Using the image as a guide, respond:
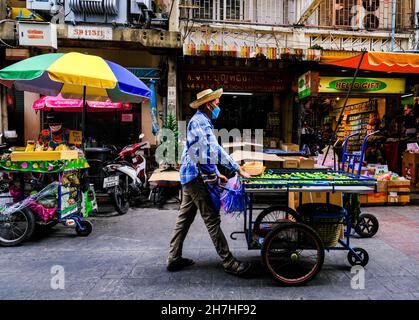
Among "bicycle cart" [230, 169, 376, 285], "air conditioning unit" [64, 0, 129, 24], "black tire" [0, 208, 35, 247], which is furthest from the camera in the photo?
"air conditioning unit" [64, 0, 129, 24]

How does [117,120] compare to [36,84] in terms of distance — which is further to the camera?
[117,120]

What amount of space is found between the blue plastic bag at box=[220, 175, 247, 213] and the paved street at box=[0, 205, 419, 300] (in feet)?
2.56

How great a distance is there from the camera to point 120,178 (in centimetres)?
755

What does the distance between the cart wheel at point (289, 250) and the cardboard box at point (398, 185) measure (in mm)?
4829

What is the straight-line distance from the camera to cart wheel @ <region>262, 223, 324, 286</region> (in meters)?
3.69

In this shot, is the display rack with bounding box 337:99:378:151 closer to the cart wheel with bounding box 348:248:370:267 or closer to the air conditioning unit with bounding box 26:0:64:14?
the cart wheel with bounding box 348:248:370:267

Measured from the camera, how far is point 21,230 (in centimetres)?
525

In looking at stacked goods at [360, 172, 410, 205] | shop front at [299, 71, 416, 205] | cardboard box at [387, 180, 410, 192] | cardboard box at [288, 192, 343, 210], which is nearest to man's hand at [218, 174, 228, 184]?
cardboard box at [288, 192, 343, 210]
